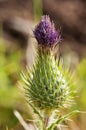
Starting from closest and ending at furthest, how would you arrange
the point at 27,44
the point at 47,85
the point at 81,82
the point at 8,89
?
1. the point at 47,85
2. the point at 8,89
3. the point at 81,82
4. the point at 27,44

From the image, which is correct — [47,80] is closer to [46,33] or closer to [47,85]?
[47,85]

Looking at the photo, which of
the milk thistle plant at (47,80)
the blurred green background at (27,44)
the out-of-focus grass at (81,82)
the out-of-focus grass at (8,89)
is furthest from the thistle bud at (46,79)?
the out-of-focus grass at (81,82)

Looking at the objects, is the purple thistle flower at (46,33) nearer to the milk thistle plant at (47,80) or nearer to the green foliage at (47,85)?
the milk thistle plant at (47,80)

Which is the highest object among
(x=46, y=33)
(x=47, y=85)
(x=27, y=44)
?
(x=46, y=33)

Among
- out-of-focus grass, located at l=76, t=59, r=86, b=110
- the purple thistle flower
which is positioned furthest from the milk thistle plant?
out-of-focus grass, located at l=76, t=59, r=86, b=110

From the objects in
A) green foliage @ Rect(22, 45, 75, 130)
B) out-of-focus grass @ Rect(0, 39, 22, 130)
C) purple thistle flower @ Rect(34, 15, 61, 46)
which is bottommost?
out-of-focus grass @ Rect(0, 39, 22, 130)

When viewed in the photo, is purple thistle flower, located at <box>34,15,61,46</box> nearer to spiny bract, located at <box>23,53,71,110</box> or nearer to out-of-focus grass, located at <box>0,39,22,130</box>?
spiny bract, located at <box>23,53,71,110</box>


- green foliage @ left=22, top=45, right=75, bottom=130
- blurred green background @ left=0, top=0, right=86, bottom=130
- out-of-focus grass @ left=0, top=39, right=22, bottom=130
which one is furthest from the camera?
blurred green background @ left=0, top=0, right=86, bottom=130

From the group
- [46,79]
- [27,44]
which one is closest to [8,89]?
[27,44]
